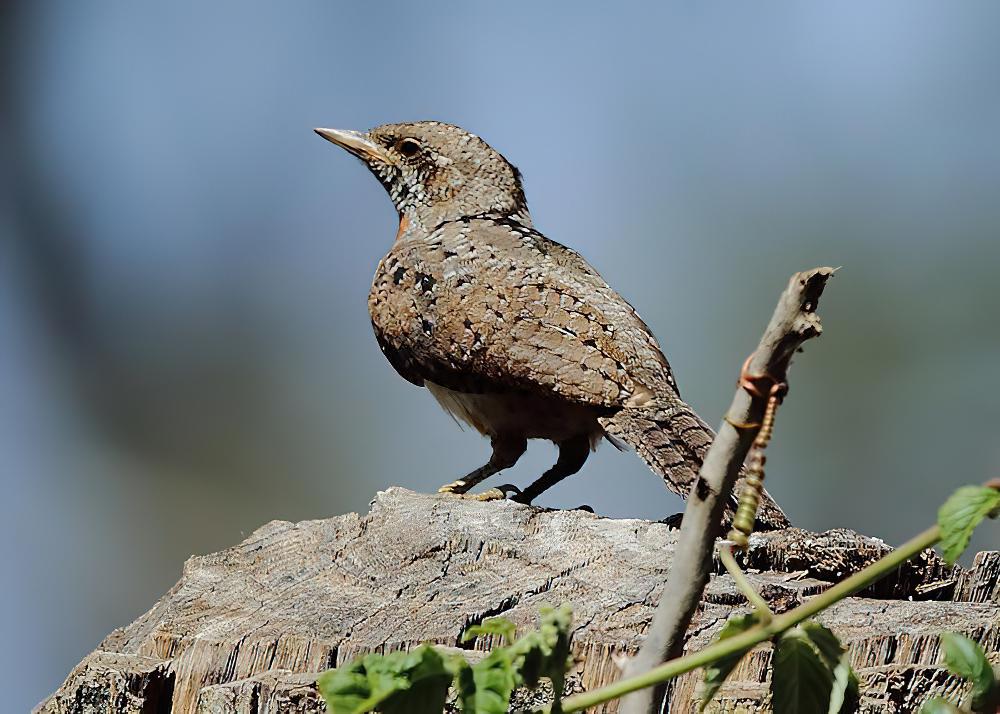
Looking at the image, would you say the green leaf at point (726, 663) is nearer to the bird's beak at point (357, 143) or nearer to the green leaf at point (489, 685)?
the green leaf at point (489, 685)

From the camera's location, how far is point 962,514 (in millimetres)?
1099

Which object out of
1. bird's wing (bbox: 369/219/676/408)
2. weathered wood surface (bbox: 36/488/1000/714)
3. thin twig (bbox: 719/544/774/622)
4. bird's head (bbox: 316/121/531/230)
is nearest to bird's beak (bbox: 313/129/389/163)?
bird's head (bbox: 316/121/531/230)

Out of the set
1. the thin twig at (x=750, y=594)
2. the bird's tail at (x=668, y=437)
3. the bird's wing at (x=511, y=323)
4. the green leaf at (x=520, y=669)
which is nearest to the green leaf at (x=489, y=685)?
the green leaf at (x=520, y=669)

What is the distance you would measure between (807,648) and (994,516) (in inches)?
10.7

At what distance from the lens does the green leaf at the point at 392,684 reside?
45.5 inches

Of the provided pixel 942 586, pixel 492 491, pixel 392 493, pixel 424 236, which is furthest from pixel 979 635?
pixel 424 236

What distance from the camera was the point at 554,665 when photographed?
3.67 feet

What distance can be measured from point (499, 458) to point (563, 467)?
1.03 feet

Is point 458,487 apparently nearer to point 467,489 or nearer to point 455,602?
point 467,489

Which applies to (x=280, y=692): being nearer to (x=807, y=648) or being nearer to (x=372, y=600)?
(x=372, y=600)

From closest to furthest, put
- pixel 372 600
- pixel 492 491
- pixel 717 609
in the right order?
pixel 717 609, pixel 372 600, pixel 492 491

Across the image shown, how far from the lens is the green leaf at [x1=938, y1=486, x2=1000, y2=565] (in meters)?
1.10

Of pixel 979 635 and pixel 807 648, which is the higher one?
pixel 979 635

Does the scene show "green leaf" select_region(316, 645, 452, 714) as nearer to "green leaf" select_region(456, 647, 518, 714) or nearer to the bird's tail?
"green leaf" select_region(456, 647, 518, 714)
